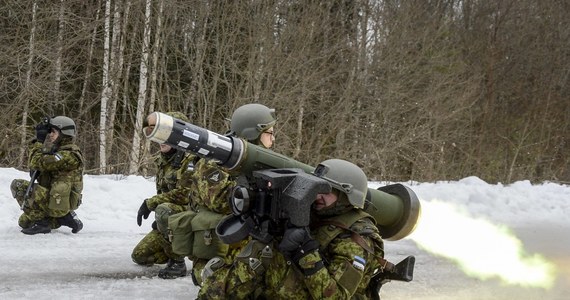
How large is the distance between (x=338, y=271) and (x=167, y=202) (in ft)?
9.42

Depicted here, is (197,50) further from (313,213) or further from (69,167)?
(313,213)

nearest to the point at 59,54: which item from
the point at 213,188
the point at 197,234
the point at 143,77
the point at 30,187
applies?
the point at 143,77

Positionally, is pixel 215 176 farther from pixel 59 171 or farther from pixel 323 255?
pixel 59 171

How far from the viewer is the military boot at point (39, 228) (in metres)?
7.74

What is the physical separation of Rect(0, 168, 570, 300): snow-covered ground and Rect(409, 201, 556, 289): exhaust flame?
0.04 feet

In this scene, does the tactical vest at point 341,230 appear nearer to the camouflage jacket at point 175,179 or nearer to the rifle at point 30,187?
the camouflage jacket at point 175,179

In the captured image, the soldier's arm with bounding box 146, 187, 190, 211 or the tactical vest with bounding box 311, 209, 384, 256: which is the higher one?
the tactical vest with bounding box 311, 209, 384, 256

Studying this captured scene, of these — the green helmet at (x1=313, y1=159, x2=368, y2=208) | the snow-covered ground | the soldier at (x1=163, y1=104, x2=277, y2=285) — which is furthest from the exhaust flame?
the soldier at (x1=163, y1=104, x2=277, y2=285)

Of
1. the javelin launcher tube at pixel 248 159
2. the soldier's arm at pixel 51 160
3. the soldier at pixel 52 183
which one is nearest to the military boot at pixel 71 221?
the soldier at pixel 52 183

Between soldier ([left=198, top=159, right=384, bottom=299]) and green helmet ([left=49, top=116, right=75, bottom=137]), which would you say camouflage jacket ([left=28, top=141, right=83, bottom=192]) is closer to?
green helmet ([left=49, top=116, right=75, bottom=137])

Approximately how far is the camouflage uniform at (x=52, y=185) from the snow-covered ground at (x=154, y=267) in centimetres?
27

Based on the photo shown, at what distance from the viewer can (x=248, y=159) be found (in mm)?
3709

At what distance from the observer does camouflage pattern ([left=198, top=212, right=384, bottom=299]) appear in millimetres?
3607

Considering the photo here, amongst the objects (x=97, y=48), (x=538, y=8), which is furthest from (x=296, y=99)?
(x=538, y=8)
